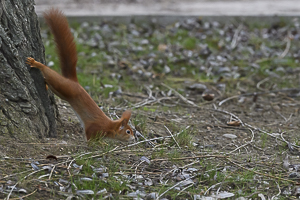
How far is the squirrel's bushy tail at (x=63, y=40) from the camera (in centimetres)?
269

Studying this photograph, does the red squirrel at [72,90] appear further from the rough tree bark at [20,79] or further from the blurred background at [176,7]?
the blurred background at [176,7]

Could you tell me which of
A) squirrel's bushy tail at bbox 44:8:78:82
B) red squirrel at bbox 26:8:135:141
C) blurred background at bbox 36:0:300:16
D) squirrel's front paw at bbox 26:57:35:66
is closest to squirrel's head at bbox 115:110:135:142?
red squirrel at bbox 26:8:135:141

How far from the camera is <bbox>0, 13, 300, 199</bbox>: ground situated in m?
2.24

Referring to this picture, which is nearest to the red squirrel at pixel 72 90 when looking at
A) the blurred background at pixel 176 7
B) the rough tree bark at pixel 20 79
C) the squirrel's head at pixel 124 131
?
the squirrel's head at pixel 124 131

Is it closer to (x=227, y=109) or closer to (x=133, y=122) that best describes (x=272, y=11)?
(x=227, y=109)

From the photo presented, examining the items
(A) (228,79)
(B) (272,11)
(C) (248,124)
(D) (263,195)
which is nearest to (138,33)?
(A) (228,79)

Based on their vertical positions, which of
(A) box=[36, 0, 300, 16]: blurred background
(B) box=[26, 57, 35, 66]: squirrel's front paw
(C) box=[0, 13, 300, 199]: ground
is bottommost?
(C) box=[0, 13, 300, 199]: ground

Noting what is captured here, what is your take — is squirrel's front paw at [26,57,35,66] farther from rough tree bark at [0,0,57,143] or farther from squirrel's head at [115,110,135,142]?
squirrel's head at [115,110,135,142]

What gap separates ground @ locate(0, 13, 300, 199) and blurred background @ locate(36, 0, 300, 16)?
13.6 inches

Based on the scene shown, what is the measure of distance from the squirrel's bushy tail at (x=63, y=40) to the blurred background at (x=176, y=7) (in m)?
3.98

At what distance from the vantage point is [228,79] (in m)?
4.85

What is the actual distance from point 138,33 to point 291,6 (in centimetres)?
333

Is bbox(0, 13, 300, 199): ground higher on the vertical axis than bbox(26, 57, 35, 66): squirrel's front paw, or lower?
lower

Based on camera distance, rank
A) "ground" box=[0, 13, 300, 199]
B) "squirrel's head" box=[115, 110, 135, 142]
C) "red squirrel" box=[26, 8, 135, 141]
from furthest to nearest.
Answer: "squirrel's head" box=[115, 110, 135, 142], "red squirrel" box=[26, 8, 135, 141], "ground" box=[0, 13, 300, 199]
